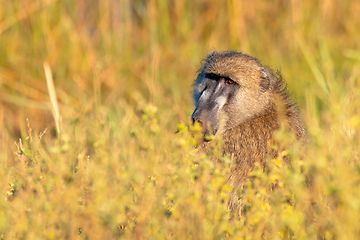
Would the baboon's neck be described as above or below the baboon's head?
below

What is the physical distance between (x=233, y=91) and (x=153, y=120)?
1.06 meters

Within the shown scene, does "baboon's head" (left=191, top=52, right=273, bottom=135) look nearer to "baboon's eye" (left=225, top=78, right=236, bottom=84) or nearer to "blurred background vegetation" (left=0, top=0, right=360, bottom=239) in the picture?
"baboon's eye" (left=225, top=78, right=236, bottom=84)

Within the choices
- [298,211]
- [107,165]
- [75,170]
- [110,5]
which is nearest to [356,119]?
[298,211]

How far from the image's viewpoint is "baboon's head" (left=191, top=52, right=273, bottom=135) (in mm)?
3611

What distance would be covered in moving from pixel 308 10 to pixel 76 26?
2883mm

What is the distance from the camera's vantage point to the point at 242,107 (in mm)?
3674

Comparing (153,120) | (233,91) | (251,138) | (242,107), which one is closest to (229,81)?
(233,91)

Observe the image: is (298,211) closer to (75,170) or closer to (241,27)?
(75,170)

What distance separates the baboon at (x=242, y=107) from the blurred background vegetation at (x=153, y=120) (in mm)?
245

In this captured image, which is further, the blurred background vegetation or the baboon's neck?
the baboon's neck

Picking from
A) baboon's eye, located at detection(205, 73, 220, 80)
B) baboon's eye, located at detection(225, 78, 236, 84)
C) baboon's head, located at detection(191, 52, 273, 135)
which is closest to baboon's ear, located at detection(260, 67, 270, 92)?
baboon's head, located at detection(191, 52, 273, 135)

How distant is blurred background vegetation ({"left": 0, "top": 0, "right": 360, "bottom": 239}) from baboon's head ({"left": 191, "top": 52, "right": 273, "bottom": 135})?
345 millimetres

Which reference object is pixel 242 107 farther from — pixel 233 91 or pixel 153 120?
pixel 153 120

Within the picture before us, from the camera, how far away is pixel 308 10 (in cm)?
693
